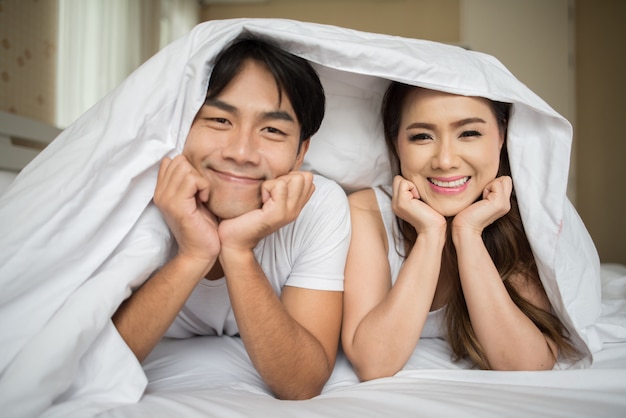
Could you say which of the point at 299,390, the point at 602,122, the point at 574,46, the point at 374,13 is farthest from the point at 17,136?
the point at 574,46

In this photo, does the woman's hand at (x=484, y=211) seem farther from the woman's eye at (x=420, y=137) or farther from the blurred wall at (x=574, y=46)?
the blurred wall at (x=574, y=46)

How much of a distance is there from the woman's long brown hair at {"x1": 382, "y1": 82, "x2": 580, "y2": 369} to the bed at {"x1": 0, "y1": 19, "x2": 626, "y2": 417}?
0.04m

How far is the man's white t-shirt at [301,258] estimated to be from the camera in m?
0.97

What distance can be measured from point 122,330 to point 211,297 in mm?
279

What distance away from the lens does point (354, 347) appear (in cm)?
94

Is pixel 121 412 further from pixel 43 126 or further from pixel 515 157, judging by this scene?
pixel 43 126

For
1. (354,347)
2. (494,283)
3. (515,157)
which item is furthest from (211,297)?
(515,157)

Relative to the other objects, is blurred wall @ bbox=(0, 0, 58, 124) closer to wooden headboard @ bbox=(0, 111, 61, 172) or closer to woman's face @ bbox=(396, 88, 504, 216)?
wooden headboard @ bbox=(0, 111, 61, 172)

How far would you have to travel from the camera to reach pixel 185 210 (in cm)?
81

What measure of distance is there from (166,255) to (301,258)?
29 centimetres

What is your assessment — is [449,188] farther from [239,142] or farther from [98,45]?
[98,45]

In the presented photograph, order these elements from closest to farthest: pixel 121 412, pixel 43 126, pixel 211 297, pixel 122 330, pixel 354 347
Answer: pixel 121 412, pixel 122 330, pixel 354 347, pixel 211 297, pixel 43 126

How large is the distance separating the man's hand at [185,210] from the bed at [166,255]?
2.0 inches

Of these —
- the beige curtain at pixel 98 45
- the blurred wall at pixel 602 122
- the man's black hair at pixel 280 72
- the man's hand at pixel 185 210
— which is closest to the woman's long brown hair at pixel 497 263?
the man's black hair at pixel 280 72
